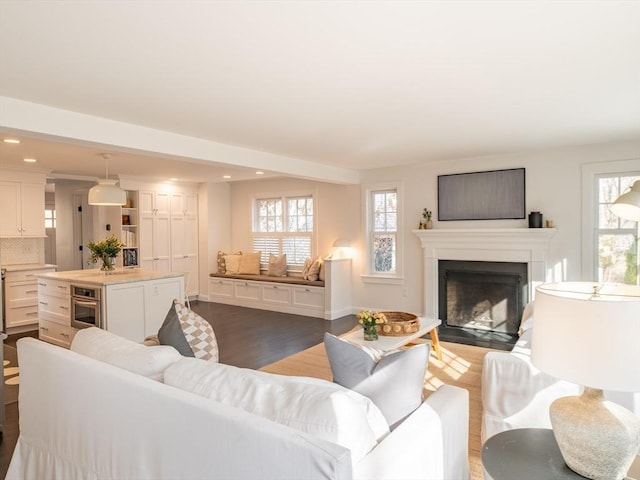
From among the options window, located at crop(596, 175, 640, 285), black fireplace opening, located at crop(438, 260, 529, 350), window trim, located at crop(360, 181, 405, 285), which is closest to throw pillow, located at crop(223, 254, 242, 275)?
window trim, located at crop(360, 181, 405, 285)

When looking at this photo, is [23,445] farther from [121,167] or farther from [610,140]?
[610,140]

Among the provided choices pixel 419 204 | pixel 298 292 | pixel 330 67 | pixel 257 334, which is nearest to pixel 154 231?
pixel 298 292

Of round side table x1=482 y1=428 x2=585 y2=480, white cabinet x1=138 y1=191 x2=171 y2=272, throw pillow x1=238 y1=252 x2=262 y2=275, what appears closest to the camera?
round side table x1=482 y1=428 x2=585 y2=480

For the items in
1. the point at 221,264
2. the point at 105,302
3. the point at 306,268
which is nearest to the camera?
the point at 105,302

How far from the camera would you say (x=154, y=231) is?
25.8 ft

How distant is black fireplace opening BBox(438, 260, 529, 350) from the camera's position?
17.6ft

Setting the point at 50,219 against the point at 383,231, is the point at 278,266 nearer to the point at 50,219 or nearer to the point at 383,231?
the point at 383,231

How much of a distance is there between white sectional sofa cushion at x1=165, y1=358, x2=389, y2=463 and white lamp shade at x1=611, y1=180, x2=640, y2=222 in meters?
2.42

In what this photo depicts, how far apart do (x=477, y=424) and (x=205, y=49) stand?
303 centimetres

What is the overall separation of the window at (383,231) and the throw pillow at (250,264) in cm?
244

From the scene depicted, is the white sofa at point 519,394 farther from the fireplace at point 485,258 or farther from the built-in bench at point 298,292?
the built-in bench at point 298,292

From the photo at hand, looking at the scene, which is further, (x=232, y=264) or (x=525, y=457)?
(x=232, y=264)

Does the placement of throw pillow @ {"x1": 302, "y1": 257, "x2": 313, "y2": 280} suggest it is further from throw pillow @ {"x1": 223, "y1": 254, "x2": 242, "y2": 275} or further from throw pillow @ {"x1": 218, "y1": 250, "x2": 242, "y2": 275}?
throw pillow @ {"x1": 218, "y1": 250, "x2": 242, "y2": 275}

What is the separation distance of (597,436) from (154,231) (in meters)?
7.72
